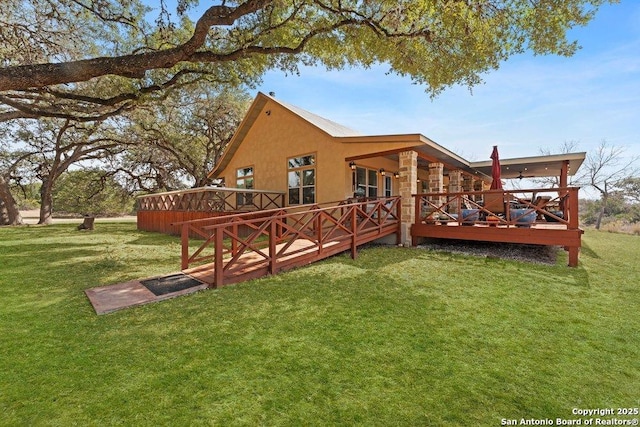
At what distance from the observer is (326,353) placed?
2.71 meters

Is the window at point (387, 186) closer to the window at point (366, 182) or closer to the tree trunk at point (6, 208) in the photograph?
the window at point (366, 182)

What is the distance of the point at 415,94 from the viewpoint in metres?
9.66

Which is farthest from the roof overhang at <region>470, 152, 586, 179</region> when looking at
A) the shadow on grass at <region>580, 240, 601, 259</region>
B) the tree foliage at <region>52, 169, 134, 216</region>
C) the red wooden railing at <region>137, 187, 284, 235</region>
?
the tree foliage at <region>52, 169, 134, 216</region>

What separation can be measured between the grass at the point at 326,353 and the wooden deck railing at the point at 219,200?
23.6ft

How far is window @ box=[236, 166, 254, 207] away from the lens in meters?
12.5

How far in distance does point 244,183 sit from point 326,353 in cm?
1217

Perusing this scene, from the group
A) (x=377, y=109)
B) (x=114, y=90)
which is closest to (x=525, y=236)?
(x=377, y=109)

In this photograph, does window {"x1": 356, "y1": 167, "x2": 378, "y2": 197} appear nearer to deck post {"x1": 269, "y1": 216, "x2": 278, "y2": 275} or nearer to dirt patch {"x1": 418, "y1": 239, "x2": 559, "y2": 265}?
dirt patch {"x1": 418, "y1": 239, "x2": 559, "y2": 265}

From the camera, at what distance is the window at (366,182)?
35.2 ft

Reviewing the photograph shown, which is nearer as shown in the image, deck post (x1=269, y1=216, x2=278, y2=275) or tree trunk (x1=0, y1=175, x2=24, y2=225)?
deck post (x1=269, y1=216, x2=278, y2=275)

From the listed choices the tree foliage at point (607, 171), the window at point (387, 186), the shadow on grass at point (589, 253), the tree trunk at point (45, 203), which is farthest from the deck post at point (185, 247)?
the tree foliage at point (607, 171)

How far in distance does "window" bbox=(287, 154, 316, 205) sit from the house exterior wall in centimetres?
23

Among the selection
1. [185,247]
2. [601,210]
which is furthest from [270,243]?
[601,210]

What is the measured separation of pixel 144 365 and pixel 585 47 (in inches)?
410
